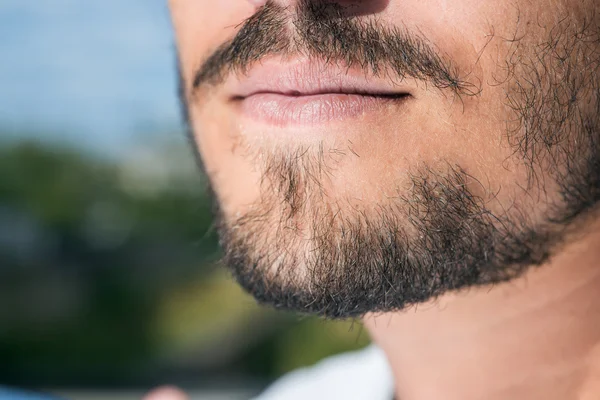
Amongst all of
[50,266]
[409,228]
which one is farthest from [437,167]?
[50,266]

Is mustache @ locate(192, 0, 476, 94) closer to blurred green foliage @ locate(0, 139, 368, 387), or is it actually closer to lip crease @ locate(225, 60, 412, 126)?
lip crease @ locate(225, 60, 412, 126)

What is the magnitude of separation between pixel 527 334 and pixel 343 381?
838 mm

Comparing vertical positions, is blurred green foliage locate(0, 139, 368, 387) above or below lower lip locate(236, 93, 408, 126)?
below

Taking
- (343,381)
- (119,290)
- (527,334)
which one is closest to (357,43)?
(527,334)

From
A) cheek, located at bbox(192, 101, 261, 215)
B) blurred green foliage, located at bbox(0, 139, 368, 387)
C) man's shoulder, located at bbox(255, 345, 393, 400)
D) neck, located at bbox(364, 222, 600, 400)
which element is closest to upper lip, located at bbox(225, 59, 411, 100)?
cheek, located at bbox(192, 101, 261, 215)

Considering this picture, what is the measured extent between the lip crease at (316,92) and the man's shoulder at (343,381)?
912mm

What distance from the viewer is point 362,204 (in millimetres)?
1216

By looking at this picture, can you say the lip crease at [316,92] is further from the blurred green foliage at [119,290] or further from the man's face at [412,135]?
the blurred green foliage at [119,290]

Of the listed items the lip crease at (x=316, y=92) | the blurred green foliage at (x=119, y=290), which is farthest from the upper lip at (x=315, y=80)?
the blurred green foliage at (x=119, y=290)

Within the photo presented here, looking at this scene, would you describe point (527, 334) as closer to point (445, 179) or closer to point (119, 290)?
point (445, 179)

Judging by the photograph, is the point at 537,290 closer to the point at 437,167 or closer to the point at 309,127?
the point at 437,167

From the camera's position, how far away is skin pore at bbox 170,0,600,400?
120cm

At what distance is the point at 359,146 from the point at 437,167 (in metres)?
0.14

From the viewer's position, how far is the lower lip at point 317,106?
1.23 metres
